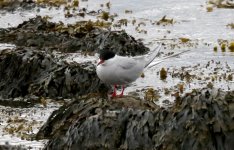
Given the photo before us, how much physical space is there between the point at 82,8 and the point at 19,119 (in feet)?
47.2

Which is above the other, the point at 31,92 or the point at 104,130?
the point at 104,130

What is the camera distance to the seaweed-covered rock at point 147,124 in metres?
8.66

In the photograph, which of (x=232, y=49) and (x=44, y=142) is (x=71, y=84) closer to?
(x=44, y=142)

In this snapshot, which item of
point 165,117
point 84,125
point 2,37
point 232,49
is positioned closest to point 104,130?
point 84,125

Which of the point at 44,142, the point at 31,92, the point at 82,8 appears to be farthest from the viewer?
the point at 82,8

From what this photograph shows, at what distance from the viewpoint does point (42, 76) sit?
1460cm

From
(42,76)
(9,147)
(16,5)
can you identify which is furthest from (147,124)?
(16,5)

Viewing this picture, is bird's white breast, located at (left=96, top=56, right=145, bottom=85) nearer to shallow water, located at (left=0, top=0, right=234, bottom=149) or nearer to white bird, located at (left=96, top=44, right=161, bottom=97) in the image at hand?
white bird, located at (left=96, top=44, right=161, bottom=97)

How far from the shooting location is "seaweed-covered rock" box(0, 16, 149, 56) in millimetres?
18609

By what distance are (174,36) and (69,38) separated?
359cm

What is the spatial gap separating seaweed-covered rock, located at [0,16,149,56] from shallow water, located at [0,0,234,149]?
0.66 metres

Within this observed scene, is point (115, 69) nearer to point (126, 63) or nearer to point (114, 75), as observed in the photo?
point (114, 75)

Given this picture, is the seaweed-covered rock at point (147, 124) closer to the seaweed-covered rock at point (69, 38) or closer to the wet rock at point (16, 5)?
the seaweed-covered rock at point (69, 38)

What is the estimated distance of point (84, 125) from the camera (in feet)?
31.0
